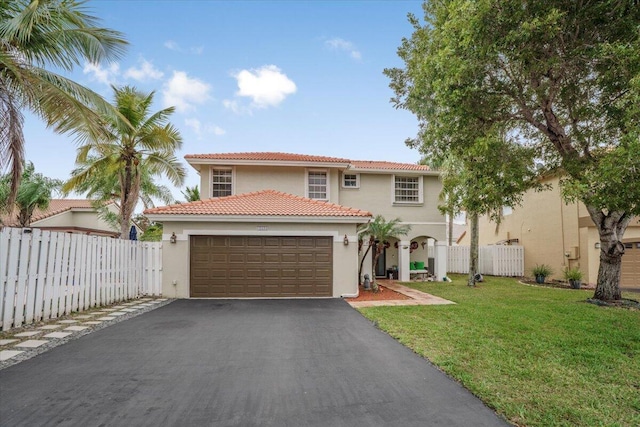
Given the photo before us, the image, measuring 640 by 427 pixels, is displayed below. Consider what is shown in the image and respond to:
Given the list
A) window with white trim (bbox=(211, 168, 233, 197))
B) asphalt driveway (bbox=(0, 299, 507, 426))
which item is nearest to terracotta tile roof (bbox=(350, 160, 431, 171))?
window with white trim (bbox=(211, 168, 233, 197))

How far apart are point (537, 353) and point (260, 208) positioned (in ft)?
31.3

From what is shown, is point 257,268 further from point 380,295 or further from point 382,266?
point 382,266

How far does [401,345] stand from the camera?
20.8 ft

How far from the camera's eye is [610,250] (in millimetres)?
11430

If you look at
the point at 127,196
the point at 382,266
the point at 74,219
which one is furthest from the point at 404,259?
the point at 74,219

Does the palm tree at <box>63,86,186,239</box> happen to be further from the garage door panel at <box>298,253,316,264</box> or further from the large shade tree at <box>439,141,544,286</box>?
the large shade tree at <box>439,141,544,286</box>

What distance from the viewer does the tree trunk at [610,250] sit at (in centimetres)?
1136

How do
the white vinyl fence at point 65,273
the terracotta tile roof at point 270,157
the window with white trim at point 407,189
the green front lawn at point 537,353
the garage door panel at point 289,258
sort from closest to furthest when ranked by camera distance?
the green front lawn at point 537,353 < the white vinyl fence at point 65,273 < the garage door panel at point 289,258 < the terracotta tile roof at point 270,157 < the window with white trim at point 407,189

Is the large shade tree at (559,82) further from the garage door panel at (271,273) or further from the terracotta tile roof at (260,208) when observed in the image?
the garage door panel at (271,273)

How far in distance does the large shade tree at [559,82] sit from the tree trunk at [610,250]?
3 cm

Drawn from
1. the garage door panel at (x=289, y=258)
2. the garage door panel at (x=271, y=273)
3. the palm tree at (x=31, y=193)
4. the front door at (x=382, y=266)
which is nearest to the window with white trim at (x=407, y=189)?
the front door at (x=382, y=266)

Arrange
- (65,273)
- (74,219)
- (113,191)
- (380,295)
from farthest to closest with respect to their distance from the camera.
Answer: (74,219) → (113,191) → (380,295) → (65,273)

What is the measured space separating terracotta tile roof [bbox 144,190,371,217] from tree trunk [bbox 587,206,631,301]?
770cm

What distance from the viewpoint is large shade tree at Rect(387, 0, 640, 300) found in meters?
7.55
